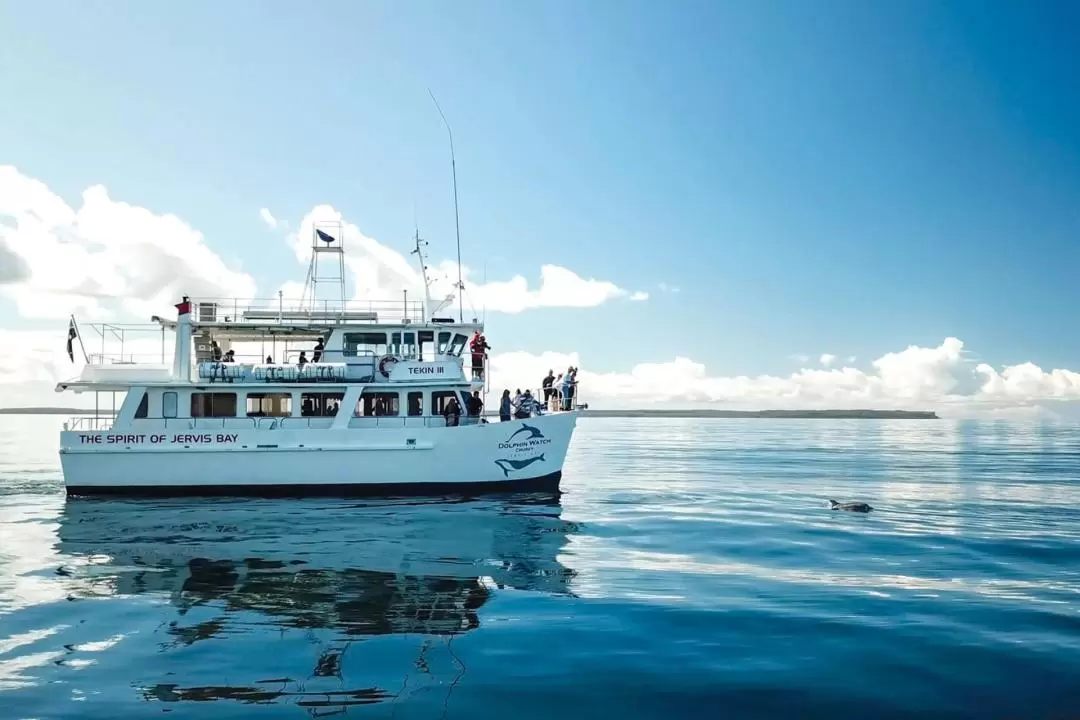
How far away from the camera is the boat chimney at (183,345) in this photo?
23688mm

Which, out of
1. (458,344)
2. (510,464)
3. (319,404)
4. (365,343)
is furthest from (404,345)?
(510,464)

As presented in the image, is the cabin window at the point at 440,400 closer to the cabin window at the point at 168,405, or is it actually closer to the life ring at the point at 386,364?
the life ring at the point at 386,364

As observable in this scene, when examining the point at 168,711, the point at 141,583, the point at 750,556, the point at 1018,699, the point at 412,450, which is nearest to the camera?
the point at 168,711

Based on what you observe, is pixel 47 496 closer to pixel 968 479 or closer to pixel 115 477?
pixel 115 477

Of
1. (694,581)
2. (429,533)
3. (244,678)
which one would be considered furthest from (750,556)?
(244,678)

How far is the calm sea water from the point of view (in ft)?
24.4

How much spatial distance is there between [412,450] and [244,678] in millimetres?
15022

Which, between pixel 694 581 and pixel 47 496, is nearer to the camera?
pixel 694 581

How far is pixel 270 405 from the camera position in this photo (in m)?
24.0

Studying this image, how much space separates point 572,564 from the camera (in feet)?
45.2

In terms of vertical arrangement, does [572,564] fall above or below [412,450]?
below

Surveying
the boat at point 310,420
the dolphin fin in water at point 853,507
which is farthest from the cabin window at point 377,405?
the dolphin fin in water at point 853,507

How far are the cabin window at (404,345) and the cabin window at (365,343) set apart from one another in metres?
0.29

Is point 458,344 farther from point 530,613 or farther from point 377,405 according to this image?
point 530,613
